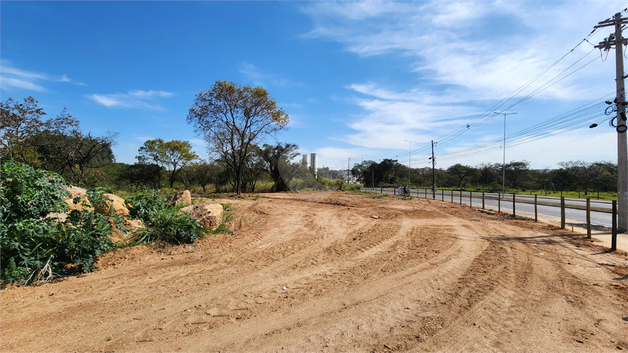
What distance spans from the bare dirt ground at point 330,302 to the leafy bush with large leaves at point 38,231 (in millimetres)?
407

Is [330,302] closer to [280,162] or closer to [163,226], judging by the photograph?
[163,226]

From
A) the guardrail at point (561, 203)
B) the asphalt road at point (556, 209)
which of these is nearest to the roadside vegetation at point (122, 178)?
the guardrail at point (561, 203)

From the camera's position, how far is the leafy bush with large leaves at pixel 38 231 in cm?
441

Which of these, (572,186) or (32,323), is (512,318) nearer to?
(32,323)

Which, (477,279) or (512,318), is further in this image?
(477,279)

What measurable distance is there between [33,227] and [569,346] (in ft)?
23.2

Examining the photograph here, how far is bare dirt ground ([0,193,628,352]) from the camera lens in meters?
3.01

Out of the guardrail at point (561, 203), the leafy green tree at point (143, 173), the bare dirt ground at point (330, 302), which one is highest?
the leafy green tree at point (143, 173)

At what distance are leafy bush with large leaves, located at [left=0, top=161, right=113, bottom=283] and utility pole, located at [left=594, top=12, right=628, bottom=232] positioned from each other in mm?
15212

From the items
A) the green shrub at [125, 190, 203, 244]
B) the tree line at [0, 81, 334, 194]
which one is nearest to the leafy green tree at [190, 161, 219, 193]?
the tree line at [0, 81, 334, 194]

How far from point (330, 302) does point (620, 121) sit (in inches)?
527

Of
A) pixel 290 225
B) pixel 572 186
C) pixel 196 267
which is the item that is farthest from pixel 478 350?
pixel 572 186

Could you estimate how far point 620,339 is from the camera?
3064 mm

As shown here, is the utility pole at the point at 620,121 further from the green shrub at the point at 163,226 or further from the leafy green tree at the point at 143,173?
the leafy green tree at the point at 143,173
